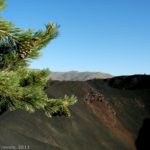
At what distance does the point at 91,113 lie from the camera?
1858cm

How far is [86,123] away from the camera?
54.2 feet

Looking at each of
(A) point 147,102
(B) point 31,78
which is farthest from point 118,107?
(B) point 31,78

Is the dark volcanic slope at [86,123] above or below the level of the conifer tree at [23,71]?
below

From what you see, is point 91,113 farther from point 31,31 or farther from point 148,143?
point 31,31

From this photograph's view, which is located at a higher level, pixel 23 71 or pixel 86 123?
pixel 23 71

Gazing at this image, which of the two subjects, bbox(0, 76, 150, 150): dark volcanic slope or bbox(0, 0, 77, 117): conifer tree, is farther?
bbox(0, 76, 150, 150): dark volcanic slope

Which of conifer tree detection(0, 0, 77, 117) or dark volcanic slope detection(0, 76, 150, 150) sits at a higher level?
conifer tree detection(0, 0, 77, 117)

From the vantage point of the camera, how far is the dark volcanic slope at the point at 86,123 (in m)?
12.1

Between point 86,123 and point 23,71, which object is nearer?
point 23,71

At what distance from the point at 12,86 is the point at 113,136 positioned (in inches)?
531

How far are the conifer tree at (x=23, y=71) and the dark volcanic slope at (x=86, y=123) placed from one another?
15.6ft

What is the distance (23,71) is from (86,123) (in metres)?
11.2

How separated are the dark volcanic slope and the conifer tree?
15.6ft

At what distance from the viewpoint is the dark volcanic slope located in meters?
12.1
